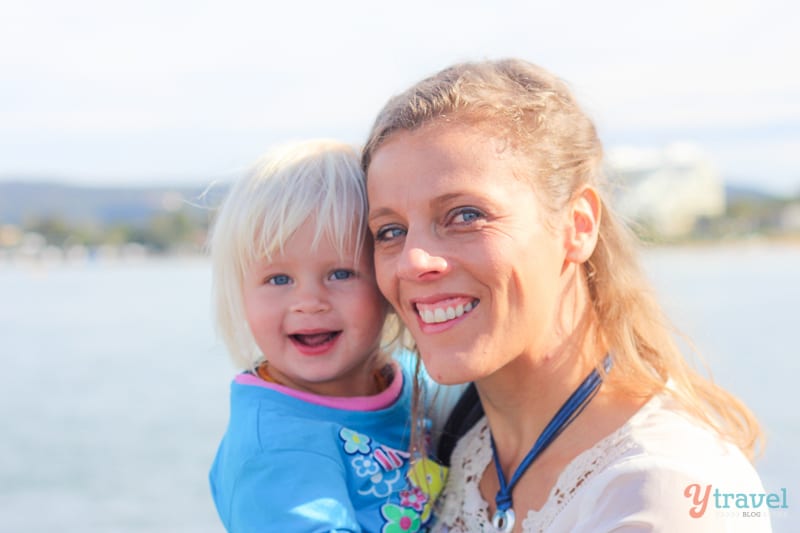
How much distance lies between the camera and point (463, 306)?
215 centimetres

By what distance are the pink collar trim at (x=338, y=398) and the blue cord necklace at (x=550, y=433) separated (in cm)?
49

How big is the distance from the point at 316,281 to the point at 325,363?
0.74 feet

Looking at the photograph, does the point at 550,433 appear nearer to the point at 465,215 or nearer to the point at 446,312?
the point at 446,312

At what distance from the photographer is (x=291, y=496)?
86.9 inches

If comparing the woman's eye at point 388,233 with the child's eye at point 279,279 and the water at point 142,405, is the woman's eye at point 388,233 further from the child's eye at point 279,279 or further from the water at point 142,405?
the water at point 142,405

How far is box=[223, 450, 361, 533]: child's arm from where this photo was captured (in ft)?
7.16

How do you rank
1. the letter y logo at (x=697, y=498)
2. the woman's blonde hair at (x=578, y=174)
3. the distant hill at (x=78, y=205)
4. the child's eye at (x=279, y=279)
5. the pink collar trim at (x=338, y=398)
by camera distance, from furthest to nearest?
the distant hill at (x=78, y=205) → the child's eye at (x=279, y=279) → the pink collar trim at (x=338, y=398) → the woman's blonde hair at (x=578, y=174) → the letter y logo at (x=697, y=498)

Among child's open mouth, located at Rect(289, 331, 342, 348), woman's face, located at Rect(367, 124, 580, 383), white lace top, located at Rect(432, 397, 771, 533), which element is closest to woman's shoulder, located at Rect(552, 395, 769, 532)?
white lace top, located at Rect(432, 397, 771, 533)

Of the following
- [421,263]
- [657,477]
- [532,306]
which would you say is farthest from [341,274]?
[657,477]

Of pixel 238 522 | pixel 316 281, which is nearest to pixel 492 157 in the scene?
pixel 316 281

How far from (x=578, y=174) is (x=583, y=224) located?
0.13m

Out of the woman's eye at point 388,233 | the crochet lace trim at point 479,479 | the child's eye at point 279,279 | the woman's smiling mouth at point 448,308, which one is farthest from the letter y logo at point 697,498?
the child's eye at point 279,279

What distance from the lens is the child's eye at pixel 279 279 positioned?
2.61 meters

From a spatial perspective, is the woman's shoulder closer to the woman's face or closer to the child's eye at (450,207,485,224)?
the woman's face
